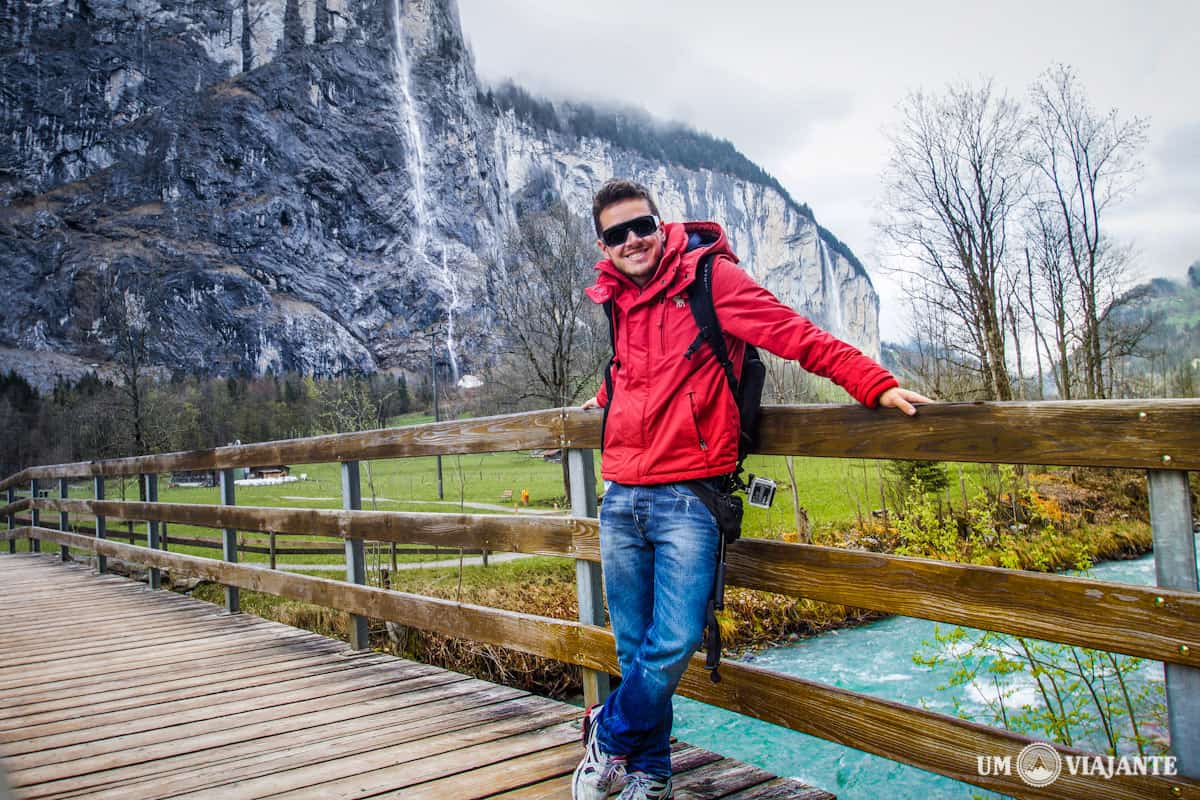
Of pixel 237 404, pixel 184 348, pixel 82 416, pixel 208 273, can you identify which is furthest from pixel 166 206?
pixel 82 416

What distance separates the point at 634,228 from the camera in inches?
98.2

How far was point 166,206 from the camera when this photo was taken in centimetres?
10956

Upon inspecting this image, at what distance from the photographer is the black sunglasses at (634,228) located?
249 cm

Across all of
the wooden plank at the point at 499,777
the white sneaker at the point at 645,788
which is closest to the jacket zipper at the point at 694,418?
the white sneaker at the point at 645,788

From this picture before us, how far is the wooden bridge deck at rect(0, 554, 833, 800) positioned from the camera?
2.67 m

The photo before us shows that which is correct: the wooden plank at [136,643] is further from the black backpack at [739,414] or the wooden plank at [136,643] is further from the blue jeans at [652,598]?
the black backpack at [739,414]

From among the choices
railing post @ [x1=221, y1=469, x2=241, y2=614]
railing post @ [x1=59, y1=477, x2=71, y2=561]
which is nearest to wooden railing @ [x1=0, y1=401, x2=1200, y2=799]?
railing post @ [x1=221, y1=469, x2=241, y2=614]

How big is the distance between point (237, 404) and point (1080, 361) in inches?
2367

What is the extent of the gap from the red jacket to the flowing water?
3742 millimetres

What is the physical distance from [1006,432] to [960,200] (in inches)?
963

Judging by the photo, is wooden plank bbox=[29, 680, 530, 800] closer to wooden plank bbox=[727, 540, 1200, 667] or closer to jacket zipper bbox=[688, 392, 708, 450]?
wooden plank bbox=[727, 540, 1200, 667]

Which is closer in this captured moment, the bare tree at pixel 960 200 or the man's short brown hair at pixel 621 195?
the man's short brown hair at pixel 621 195

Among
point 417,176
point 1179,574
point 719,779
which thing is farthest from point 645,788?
point 417,176

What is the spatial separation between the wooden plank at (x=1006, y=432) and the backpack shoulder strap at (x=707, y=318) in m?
0.25
